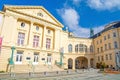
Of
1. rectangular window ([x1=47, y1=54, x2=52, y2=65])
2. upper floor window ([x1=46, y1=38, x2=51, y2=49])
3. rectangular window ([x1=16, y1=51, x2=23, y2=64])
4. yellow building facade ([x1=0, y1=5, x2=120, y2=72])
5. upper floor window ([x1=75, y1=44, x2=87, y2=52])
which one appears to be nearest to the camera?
yellow building facade ([x1=0, y1=5, x2=120, y2=72])

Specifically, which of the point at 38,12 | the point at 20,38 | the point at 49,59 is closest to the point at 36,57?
the point at 49,59

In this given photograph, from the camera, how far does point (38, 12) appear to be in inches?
1199

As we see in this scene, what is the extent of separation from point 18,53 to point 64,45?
47.8 ft

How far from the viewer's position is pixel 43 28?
3125 cm

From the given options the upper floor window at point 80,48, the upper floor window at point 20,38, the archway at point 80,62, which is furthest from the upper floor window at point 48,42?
the archway at point 80,62

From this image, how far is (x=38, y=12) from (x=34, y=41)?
732 centimetres

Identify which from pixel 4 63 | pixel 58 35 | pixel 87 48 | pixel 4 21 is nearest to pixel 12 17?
pixel 4 21

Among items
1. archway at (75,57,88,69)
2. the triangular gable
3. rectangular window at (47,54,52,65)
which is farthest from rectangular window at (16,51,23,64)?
archway at (75,57,88,69)

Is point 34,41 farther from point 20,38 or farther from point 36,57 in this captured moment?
point 36,57

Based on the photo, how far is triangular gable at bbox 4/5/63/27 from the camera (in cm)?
2740

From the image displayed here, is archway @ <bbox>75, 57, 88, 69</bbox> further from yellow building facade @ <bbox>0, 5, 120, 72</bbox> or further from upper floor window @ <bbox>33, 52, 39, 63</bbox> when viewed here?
upper floor window @ <bbox>33, 52, 39, 63</bbox>

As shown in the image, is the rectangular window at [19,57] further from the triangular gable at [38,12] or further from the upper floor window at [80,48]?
the upper floor window at [80,48]

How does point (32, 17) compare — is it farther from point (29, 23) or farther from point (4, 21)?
point (4, 21)

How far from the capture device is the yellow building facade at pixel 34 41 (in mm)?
24625
